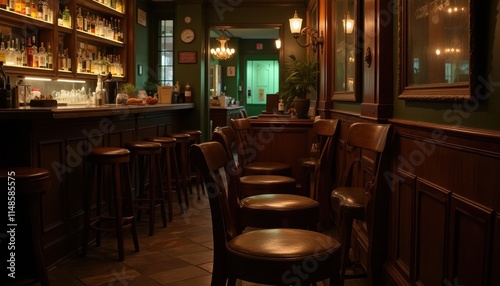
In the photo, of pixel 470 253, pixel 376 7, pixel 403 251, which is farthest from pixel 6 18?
pixel 470 253

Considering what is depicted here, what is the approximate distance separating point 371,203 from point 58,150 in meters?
2.24

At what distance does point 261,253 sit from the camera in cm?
179

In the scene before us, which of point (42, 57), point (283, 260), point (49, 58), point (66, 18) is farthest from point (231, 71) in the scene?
point (283, 260)

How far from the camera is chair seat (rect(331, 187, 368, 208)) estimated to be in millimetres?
2549

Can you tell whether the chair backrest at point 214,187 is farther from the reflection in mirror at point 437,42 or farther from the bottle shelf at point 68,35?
the bottle shelf at point 68,35

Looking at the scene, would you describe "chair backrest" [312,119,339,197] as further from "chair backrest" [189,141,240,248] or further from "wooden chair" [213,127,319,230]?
"chair backrest" [189,141,240,248]

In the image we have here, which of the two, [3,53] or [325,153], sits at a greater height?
[3,53]

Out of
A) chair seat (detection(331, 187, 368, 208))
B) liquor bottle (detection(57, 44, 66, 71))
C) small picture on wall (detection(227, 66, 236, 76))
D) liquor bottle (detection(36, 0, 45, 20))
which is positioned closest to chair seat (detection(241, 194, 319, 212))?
chair seat (detection(331, 187, 368, 208))

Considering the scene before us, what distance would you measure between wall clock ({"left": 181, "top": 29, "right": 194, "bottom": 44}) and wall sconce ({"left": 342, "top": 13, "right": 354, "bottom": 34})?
392 centimetres

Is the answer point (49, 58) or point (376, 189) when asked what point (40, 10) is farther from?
point (376, 189)

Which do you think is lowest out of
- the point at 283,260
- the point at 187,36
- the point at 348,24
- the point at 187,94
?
the point at 283,260

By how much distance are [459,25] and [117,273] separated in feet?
8.53

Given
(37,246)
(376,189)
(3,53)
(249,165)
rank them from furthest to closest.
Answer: (3,53)
(249,165)
(37,246)
(376,189)

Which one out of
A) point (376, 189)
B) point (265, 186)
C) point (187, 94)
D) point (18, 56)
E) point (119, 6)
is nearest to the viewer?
point (376, 189)
